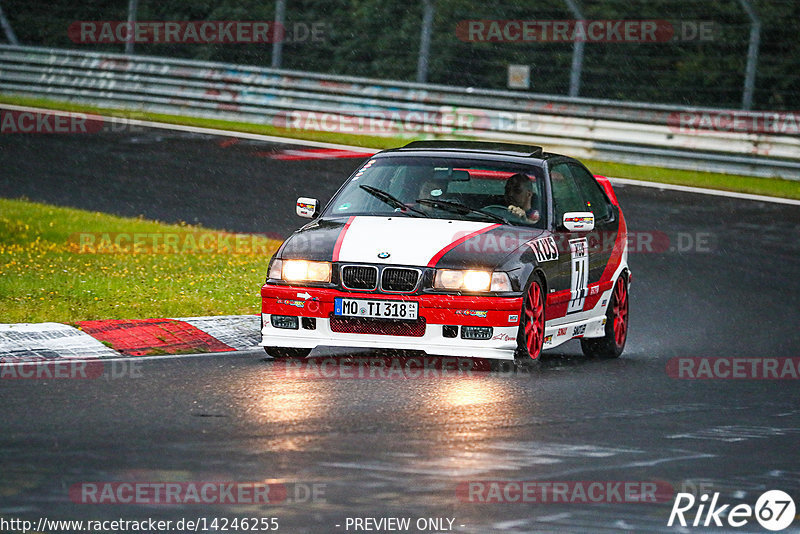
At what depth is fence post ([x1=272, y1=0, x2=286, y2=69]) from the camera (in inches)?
990

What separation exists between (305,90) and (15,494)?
19836 mm

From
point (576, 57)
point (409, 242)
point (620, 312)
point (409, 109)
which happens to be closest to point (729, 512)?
point (409, 242)

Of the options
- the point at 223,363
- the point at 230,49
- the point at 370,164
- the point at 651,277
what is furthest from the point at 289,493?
the point at 230,49

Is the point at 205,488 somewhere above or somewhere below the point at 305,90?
below

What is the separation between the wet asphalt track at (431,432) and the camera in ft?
20.1

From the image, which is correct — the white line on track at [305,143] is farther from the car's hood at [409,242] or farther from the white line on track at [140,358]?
the white line on track at [140,358]

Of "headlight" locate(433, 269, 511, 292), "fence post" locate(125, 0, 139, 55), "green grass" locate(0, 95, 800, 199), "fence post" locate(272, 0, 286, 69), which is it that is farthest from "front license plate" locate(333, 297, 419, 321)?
"fence post" locate(125, 0, 139, 55)

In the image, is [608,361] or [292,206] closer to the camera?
[608,361]

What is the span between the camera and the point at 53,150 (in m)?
23.0

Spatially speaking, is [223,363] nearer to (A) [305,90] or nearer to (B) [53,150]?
(B) [53,150]

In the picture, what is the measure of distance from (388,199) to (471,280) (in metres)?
1.34

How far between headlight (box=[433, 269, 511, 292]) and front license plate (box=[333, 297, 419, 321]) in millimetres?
227

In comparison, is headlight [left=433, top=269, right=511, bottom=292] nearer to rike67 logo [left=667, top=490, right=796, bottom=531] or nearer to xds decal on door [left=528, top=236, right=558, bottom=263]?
xds decal on door [left=528, top=236, right=558, bottom=263]

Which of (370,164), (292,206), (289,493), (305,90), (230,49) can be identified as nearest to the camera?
(289,493)
